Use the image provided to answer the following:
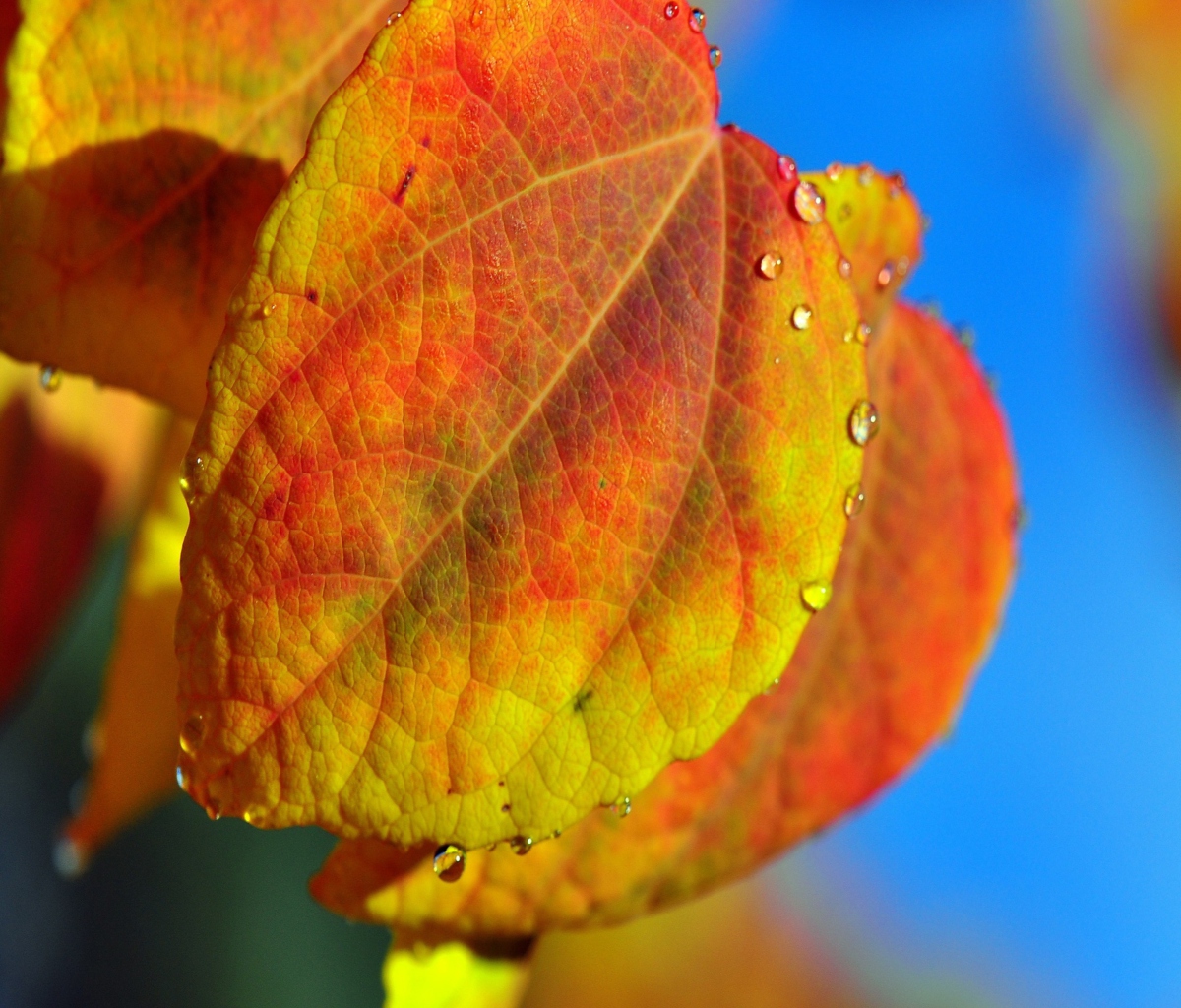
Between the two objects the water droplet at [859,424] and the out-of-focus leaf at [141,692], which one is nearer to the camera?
the water droplet at [859,424]

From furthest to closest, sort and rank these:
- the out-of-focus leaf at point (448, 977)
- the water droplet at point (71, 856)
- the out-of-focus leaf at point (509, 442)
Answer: the water droplet at point (71, 856)
the out-of-focus leaf at point (448, 977)
the out-of-focus leaf at point (509, 442)

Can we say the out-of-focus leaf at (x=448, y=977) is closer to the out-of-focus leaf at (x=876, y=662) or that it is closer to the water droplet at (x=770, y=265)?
the out-of-focus leaf at (x=876, y=662)

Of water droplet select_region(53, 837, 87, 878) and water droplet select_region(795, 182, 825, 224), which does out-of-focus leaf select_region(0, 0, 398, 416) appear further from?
water droplet select_region(53, 837, 87, 878)

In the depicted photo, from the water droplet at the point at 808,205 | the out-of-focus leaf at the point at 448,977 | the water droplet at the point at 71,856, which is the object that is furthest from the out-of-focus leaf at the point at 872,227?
the water droplet at the point at 71,856

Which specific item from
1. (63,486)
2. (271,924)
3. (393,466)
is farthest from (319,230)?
(271,924)

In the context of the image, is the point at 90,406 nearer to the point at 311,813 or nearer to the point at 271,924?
the point at 311,813

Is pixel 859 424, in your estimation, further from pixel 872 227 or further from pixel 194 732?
pixel 194 732

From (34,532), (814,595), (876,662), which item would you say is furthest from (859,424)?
(34,532)
